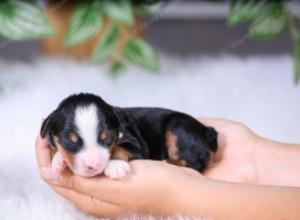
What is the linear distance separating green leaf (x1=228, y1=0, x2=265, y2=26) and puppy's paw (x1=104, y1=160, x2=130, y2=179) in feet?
4.91

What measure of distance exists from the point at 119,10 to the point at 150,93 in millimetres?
414

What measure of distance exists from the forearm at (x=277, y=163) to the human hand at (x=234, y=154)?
0.06 feet

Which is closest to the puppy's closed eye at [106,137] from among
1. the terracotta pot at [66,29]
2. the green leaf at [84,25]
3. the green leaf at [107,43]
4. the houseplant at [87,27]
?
the houseplant at [87,27]

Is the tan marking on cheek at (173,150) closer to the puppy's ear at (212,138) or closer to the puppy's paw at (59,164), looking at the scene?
the puppy's ear at (212,138)

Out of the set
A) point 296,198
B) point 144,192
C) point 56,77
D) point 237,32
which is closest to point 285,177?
point 296,198

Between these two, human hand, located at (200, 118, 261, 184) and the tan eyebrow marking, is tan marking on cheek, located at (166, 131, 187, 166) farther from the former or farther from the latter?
the tan eyebrow marking

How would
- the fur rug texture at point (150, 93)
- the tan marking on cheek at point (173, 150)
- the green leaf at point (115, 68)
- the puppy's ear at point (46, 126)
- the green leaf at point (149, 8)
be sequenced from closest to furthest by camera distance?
the puppy's ear at point (46, 126) → the tan marking on cheek at point (173, 150) → the fur rug texture at point (150, 93) → the green leaf at point (115, 68) → the green leaf at point (149, 8)

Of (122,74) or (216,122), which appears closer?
(216,122)

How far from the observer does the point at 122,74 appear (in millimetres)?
2803

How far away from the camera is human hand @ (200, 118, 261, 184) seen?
1641mm

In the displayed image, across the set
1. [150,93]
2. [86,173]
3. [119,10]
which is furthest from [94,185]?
[119,10]

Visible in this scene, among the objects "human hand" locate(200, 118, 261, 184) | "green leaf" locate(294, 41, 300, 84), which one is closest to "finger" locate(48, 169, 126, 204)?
"human hand" locate(200, 118, 261, 184)

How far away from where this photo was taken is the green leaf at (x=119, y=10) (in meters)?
2.48

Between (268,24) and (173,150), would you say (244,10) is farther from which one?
(173,150)
